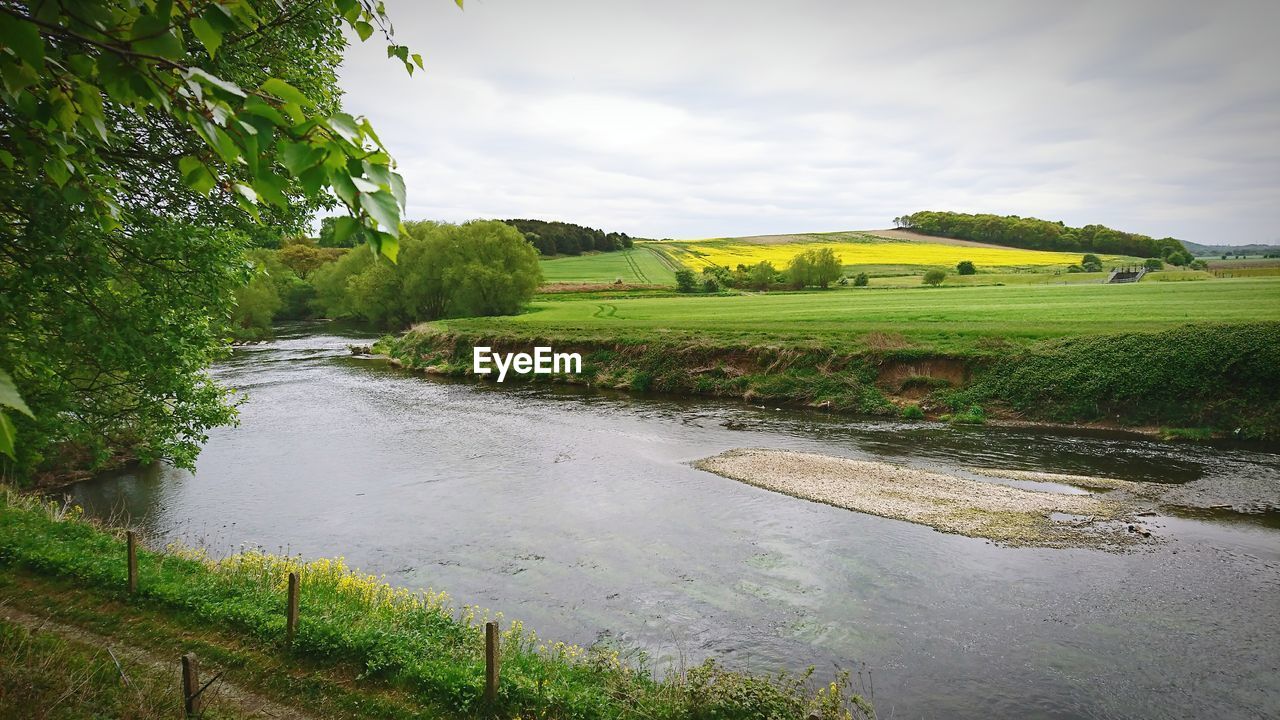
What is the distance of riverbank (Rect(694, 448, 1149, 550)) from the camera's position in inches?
663

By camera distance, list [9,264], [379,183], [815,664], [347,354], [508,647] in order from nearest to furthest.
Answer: [379,183]
[9,264]
[508,647]
[815,664]
[347,354]

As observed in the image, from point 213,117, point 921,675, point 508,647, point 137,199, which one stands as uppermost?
point 137,199

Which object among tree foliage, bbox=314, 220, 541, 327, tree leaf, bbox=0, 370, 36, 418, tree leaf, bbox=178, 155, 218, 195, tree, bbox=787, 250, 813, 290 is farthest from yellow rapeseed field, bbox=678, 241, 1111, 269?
tree leaf, bbox=0, 370, 36, 418

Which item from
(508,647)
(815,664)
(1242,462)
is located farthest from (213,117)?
(1242,462)

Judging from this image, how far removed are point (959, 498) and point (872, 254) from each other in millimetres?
93613

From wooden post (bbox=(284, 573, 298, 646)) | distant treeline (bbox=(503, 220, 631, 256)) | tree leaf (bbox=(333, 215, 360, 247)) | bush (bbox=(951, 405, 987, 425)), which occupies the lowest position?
bush (bbox=(951, 405, 987, 425))

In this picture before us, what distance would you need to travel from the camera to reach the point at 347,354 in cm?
5416

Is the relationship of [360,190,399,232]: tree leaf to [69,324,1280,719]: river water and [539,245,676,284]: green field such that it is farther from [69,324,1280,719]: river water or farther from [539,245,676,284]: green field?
[539,245,676,284]: green field

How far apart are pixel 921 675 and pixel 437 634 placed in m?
7.54

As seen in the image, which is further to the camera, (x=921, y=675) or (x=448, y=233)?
(x=448, y=233)

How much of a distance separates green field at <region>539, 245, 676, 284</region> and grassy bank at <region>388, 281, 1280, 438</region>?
119 ft

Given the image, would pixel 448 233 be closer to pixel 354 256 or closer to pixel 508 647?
pixel 354 256

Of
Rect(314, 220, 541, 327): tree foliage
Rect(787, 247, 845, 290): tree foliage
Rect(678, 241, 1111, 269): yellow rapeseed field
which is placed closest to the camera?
Rect(314, 220, 541, 327): tree foliage

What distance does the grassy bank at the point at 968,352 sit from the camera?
27.0m
